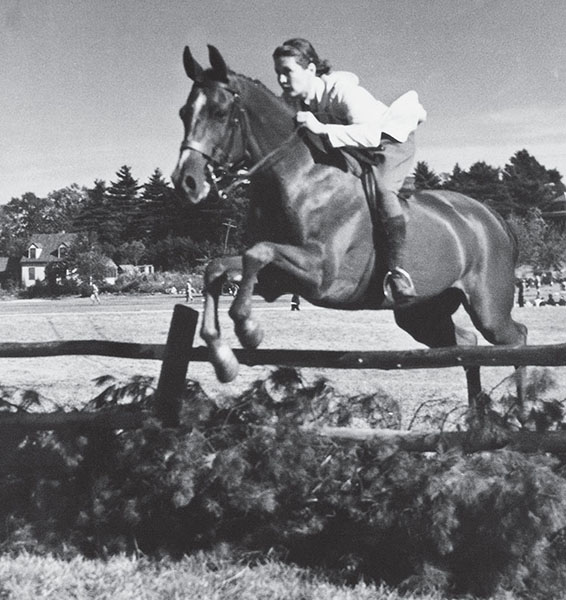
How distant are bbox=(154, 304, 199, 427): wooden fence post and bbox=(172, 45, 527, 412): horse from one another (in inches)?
17.5

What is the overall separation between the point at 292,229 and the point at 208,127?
753 millimetres

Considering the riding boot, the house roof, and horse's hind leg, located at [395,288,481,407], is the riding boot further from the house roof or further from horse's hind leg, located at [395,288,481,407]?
the house roof

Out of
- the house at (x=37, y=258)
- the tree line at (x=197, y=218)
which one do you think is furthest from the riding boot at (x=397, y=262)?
the house at (x=37, y=258)

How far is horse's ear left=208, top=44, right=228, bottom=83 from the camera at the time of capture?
16.1 feet

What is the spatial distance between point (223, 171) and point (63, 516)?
2330 millimetres

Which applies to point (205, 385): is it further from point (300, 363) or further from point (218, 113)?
point (218, 113)

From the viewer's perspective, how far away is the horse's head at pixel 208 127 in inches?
186

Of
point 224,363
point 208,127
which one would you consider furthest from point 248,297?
point 208,127

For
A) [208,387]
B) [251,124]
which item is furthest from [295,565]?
[208,387]

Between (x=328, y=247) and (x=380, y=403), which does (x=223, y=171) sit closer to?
(x=328, y=247)

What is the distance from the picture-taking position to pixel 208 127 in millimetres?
4914

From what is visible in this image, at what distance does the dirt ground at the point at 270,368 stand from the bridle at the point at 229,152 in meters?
1.39

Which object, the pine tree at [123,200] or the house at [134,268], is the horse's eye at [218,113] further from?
the pine tree at [123,200]

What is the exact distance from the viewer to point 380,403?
5.68m
